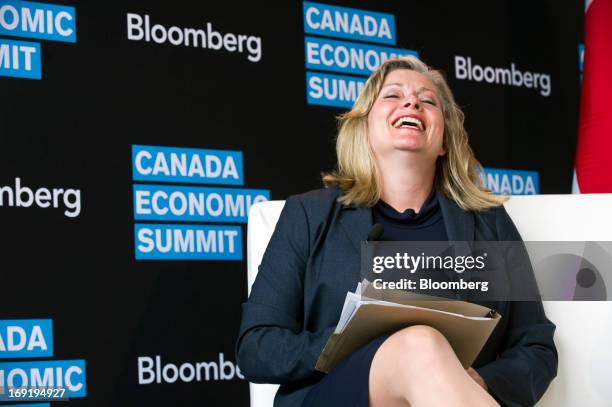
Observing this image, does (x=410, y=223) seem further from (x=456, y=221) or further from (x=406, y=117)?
(x=406, y=117)

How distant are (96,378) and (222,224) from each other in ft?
2.32

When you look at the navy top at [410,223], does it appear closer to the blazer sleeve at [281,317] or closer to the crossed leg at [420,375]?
the blazer sleeve at [281,317]

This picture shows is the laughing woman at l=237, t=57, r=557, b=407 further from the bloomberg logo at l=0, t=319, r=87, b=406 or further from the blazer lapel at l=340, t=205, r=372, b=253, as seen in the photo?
the bloomberg logo at l=0, t=319, r=87, b=406

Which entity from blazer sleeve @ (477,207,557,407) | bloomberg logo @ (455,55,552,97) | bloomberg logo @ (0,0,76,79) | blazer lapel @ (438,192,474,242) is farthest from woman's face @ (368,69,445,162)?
bloomberg logo @ (455,55,552,97)

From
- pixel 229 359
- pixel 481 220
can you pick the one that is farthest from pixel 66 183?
pixel 481 220

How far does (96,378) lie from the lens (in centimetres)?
273

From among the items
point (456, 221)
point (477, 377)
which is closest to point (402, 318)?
point (477, 377)

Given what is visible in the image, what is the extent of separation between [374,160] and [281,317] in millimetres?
582

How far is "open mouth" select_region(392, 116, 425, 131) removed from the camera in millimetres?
2254

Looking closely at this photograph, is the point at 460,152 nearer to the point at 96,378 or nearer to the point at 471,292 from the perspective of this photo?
the point at 471,292

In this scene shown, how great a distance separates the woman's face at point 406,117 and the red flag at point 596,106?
130 centimetres

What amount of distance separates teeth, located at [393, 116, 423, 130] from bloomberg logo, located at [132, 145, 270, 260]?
38.9 inches

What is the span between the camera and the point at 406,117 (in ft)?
7.42

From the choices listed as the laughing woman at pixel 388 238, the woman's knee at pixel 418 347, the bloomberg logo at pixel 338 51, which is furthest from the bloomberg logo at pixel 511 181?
the woman's knee at pixel 418 347
